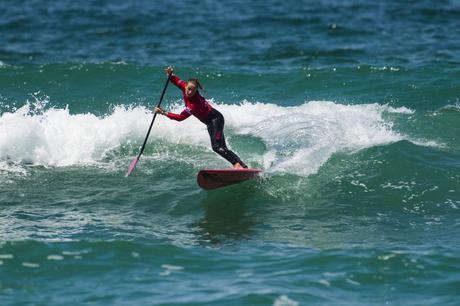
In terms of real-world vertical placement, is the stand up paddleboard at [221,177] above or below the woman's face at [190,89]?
below

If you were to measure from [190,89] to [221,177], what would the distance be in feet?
5.26

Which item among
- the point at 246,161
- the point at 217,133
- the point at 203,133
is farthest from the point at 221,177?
the point at 203,133

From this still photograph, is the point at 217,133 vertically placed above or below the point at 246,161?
above

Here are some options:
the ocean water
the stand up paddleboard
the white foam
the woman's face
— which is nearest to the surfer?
the woman's face

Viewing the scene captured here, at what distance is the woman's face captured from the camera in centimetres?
1351

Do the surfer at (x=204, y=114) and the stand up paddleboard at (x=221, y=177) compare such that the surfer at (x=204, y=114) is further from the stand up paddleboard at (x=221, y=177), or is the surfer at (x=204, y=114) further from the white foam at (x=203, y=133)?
the white foam at (x=203, y=133)

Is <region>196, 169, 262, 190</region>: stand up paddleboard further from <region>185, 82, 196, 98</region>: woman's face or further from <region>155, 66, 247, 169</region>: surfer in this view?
<region>185, 82, 196, 98</region>: woman's face

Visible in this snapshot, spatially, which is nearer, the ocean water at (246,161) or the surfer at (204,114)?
the ocean water at (246,161)

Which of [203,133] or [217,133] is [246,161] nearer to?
[203,133]

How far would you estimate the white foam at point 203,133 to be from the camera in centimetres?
1617

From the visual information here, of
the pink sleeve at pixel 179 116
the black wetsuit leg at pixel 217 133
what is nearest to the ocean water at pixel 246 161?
the black wetsuit leg at pixel 217 133

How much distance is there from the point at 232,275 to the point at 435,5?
84.3ft

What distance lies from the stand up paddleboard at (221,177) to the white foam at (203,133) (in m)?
0.96

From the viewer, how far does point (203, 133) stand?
1759 centimetres
